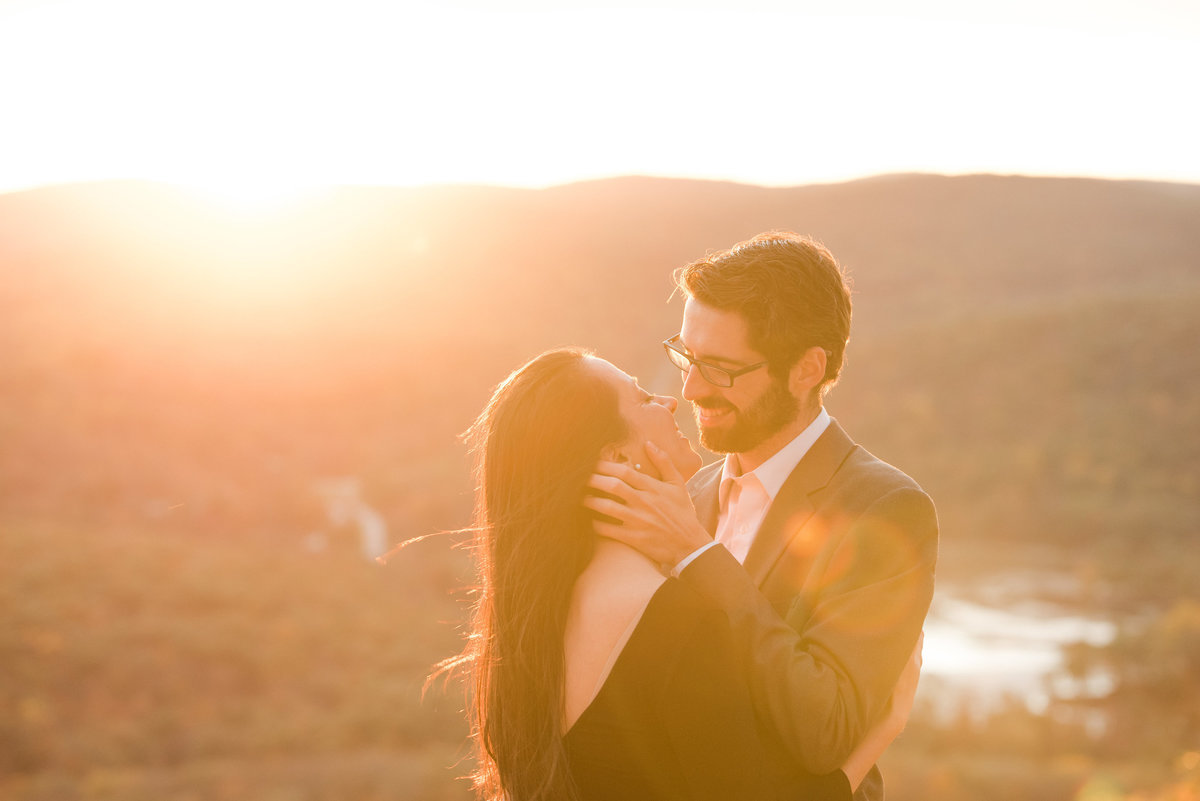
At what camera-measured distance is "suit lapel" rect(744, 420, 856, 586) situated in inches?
111

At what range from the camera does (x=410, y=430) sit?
53.9m

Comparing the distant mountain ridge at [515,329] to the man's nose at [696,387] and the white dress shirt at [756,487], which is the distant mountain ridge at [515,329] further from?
the man's nose at [696,387]

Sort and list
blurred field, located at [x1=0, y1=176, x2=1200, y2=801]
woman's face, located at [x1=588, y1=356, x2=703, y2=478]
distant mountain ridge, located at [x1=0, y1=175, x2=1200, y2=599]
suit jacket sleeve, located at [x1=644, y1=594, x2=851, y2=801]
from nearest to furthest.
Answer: suit jacket sleeve, located at [x1=644, y1=594, x2=851, y2=801]
woman's face, located at [x1=588, y1=356, x2=703, y2=478]
blurred field, located at [x1=0, y1=176, x2=1200, y2=801]
distant mountain ridge, located at [x1=0, y1=175, x2=1200, y2=599]

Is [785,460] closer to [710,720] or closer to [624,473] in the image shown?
[624,473]

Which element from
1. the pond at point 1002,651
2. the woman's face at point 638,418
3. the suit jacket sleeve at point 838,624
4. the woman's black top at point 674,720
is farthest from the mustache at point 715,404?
the pond at point 1002,651

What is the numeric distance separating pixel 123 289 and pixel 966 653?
47.7m

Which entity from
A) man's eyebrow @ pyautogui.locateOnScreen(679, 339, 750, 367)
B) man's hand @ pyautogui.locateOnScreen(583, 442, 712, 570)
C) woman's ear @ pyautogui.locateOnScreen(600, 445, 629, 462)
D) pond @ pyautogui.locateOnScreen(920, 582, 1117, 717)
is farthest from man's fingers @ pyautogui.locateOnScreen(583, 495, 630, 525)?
pond @ pyautogui.locateOnScreen(920, 582, 1117, 717)

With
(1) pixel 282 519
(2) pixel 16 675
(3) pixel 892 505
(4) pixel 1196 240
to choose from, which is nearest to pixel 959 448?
(4) pixel 1196 240

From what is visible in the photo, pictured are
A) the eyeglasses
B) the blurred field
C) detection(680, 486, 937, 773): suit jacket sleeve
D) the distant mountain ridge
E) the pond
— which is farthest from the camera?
the distant mountain ridge

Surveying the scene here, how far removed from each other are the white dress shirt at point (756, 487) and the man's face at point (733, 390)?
0.08 m

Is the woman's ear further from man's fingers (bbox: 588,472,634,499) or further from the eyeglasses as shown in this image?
the eyeglasses

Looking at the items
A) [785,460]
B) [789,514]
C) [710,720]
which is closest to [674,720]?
[710,720]

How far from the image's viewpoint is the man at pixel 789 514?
2275 millimetres

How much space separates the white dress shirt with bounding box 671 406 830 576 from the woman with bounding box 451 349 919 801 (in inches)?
19.1
